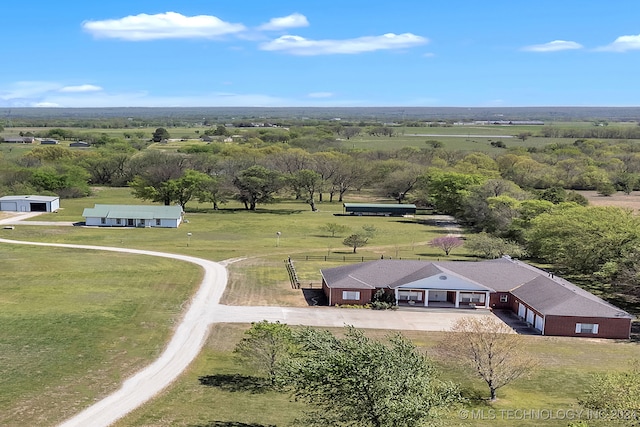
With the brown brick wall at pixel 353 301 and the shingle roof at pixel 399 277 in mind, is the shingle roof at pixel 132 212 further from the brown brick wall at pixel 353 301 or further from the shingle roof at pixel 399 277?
the brown brick wall at pixel 353 301

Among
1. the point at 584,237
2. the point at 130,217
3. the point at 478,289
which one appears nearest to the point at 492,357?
the point at 478,289

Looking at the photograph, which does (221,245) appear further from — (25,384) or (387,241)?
(25,384)

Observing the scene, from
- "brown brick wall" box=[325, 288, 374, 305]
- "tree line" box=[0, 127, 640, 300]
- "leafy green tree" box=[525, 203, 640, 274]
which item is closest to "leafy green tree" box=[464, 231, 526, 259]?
"tree line" box=[0, 127, 640, 300]

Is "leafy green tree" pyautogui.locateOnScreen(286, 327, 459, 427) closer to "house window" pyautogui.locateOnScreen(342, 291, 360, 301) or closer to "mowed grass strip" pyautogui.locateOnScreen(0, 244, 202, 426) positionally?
"mowed grass strip" pyautogui.locateOnScreen(0, 244, 202, 426)

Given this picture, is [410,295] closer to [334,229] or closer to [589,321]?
[589,321]

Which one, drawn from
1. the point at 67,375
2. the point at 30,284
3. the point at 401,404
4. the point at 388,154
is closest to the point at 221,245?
the point at 30,284
